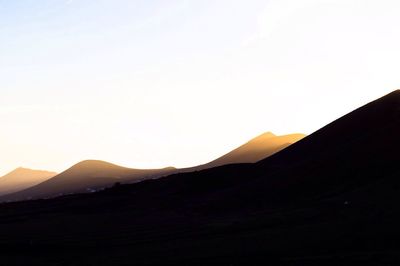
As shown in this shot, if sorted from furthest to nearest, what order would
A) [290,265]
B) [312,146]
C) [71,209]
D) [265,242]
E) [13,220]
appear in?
1. [312,146]
2. [71,209]
3. [13,220]
4. [265,242]
5. [290,265]

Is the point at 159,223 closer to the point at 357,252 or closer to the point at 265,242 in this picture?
the point at 265,242

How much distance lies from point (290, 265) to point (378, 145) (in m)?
40.2

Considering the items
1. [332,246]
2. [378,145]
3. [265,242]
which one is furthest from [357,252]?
[378,145]

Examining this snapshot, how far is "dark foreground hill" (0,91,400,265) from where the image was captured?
1351 inches

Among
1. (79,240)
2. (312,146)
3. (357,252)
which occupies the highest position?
(312,146)

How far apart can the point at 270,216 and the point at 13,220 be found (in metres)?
34.6

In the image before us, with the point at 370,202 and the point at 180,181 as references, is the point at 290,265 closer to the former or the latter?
the point at 370,202

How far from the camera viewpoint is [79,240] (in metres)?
46.8

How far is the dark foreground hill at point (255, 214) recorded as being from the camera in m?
34.3

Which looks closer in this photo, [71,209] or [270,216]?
[270,216]

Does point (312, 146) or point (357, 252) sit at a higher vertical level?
point (312, 146)

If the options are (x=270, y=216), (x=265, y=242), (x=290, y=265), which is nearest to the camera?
(x=290, y=265)

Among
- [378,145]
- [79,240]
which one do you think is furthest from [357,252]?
[378,145]

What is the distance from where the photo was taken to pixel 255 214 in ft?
174
